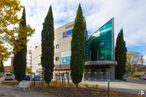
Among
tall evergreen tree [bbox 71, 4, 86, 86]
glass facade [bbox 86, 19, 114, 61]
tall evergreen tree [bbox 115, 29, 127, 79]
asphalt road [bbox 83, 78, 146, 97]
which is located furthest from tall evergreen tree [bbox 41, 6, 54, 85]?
tall evergreen tree [bbox 115, 29, 127, 79]

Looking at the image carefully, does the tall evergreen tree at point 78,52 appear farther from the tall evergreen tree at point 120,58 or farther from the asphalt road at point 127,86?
the tall evergreen tree at point 120,58

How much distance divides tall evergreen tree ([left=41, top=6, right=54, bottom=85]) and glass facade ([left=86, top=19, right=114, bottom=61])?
977 inches

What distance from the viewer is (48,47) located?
3844cm

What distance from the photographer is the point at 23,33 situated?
2538 centimetres

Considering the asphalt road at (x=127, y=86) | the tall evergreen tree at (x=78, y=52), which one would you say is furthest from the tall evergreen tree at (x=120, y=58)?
the tall evergreen tree at (x=78, y=52)

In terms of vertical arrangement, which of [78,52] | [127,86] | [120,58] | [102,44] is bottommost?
[127,86]

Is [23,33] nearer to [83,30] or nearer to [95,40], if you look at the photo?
[83,30]

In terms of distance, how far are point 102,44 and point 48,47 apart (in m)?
26.8

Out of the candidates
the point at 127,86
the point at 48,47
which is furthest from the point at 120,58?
the point at 48,47

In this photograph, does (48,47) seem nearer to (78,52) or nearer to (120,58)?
(78,52)

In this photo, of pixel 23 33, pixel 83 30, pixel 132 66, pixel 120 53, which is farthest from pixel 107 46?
pixel 132 66

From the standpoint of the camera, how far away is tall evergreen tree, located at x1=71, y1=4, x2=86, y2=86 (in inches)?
1363

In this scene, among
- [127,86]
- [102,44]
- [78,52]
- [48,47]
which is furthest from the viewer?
[102,44]

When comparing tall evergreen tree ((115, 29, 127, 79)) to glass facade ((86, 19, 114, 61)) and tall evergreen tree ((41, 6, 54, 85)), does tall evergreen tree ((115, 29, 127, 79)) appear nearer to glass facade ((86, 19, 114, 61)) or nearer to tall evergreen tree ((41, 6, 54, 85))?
glass facade ((86, 19, 114, 61))
